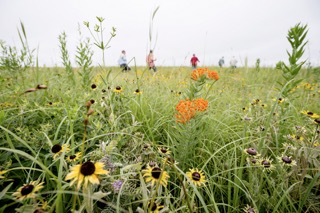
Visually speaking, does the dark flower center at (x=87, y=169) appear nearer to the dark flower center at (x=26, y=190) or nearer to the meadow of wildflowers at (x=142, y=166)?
the meadow of wildflowers at (x=142, y=166)

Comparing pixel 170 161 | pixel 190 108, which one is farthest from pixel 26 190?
pixel 190 108

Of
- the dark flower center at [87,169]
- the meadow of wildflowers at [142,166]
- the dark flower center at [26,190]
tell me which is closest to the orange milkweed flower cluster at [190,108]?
the meadow of wildflowers at [142,166]

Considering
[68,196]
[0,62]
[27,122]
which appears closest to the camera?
[68,196]

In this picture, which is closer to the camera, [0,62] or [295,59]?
[295,59]

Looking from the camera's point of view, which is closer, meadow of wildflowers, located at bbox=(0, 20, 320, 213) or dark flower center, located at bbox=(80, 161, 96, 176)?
dark flower center, located at bbox=(80, 161, 96, 176)

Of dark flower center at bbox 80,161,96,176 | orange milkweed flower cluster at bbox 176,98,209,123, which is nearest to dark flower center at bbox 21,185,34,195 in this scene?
dark flower center at bbox 80,161,96,176

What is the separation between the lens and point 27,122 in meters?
1.46

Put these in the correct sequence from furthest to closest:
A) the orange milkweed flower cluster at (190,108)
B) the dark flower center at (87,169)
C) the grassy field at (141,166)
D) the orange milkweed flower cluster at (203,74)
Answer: the orange milkweed flower cluster at (203,74)
the orange milkweed flower cluster at (190,108)
the grassy field at (141,166)
the dark flower center at (87,169)

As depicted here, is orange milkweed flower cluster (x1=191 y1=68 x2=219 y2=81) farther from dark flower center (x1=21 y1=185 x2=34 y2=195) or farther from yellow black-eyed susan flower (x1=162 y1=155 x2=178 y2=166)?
dark flower center (x1=21 y1=185 x2=34 y2=195)

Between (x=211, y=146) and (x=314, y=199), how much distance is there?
28.2 inches

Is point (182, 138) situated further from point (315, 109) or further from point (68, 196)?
point (315, 109)

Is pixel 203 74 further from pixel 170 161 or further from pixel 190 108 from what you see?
pixel 170 161

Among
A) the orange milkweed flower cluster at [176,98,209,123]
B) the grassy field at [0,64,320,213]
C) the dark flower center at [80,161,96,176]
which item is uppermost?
the orange milkweed flower cluster at [176,98,209,123]

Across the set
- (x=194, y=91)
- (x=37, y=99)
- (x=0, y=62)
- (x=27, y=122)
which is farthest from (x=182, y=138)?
(x=0, y=62)
